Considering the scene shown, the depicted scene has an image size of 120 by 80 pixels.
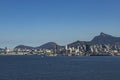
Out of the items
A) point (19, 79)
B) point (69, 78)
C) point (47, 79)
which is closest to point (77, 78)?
point (69, 78)

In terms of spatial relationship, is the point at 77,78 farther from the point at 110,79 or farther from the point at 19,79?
the point at 19,79

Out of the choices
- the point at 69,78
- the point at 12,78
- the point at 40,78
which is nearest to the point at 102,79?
the point at 69,78

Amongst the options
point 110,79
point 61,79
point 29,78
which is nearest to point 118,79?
point 110,79

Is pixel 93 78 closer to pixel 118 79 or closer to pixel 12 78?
pixel 118 79

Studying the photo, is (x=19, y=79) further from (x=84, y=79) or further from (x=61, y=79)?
(x=84, y=79)

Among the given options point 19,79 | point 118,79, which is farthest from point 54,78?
point 118,79

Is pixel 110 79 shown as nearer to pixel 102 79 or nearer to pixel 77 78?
pixel 102 79
